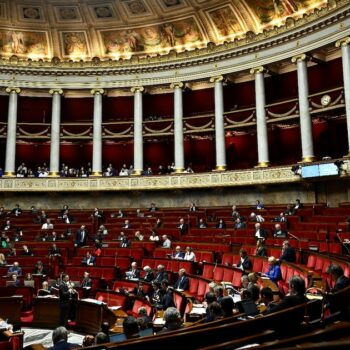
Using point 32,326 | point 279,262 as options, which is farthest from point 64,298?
point 279,262

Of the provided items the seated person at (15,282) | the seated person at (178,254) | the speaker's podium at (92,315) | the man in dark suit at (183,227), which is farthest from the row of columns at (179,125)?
the speaker's podium at (92,315)

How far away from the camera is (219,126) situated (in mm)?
24578

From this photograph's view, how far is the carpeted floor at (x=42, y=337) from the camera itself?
1005 centimetres

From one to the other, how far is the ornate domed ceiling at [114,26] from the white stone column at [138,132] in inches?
111

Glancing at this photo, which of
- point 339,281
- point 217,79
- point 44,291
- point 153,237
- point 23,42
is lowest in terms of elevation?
point 44,291

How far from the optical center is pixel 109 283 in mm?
12945

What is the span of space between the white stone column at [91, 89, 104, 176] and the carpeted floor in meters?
14.9

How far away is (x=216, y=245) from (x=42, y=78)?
17.2 metres

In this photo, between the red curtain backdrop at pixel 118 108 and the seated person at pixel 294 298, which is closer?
the seated person at pixel 294 298

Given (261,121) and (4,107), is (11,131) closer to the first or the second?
(4,107)

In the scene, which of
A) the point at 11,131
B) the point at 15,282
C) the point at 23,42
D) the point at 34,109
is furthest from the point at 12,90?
the point at 15,282

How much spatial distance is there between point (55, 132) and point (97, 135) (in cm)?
253

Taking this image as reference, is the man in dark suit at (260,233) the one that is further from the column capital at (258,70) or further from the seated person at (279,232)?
the column capital at (258,70)

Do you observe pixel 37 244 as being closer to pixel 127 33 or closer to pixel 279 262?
pixel 279 262
